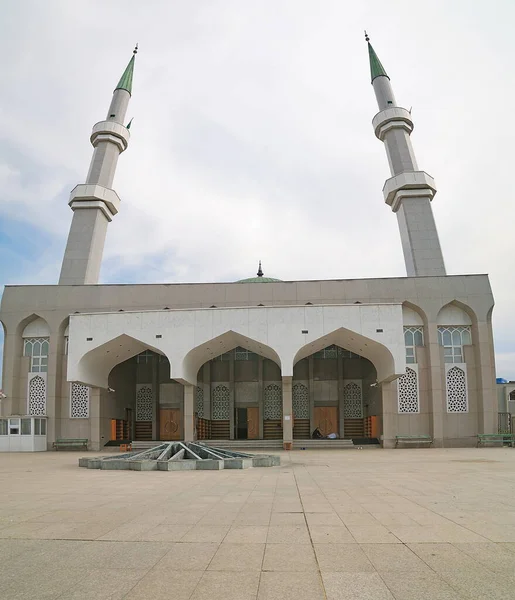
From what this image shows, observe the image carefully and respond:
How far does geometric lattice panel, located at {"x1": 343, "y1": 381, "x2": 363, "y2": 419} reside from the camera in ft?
85.5

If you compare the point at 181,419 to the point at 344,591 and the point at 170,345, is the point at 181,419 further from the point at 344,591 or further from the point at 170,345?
the point at 344,591

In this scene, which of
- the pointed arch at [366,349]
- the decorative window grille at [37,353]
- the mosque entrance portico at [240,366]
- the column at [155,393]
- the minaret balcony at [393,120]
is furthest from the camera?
the minaret balcony at [393,120]

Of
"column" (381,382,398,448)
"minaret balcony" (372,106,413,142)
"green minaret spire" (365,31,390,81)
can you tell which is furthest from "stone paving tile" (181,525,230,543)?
"green minaret spire" (365,31,390,81)

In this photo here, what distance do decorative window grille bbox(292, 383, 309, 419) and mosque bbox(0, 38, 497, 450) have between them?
61 mm

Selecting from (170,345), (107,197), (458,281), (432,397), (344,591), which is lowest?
(344,591)

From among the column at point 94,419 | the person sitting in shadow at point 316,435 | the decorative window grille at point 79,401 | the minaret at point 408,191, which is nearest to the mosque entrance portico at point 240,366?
the column at point 94,419

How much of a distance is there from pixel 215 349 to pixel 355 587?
19.0 m

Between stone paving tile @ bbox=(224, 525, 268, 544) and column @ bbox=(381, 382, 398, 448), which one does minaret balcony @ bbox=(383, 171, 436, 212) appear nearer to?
column @ bbox=(381, 382, 398, 448)

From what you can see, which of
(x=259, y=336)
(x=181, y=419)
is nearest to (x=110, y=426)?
(x=181, y=419)

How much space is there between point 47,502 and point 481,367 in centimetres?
1773

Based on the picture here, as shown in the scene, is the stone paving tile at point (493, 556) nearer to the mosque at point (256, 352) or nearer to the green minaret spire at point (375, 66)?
the mosque at point (256, 352)

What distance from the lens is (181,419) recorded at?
2655 centimetres

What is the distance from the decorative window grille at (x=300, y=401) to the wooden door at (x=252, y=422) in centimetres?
169

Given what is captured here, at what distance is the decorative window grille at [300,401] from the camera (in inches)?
1035
